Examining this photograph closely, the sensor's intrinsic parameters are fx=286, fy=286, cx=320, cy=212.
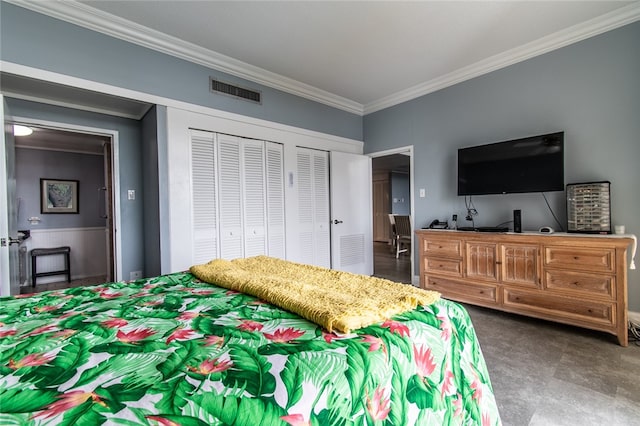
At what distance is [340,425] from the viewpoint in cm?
68

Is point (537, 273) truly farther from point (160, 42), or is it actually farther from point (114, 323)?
point (160, 42)

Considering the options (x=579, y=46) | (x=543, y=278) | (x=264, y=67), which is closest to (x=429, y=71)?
(x=579, y=46)

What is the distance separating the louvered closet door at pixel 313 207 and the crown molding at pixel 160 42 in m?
0.84

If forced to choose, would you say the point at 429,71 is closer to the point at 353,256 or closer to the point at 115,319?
the point at 353,256

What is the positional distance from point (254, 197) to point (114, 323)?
2532mm

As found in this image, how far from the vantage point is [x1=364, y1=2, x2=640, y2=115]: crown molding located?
2510 mm

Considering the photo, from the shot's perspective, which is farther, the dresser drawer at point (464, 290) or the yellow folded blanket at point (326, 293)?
the dresser drawer at point (464, 290)

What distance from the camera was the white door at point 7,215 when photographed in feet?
6.85

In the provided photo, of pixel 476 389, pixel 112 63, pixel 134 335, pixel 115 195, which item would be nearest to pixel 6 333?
pixel 134 335

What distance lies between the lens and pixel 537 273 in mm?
2598

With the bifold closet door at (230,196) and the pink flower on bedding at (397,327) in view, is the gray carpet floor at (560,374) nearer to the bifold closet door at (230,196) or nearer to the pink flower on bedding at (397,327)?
the pink flower on bedding at (397,327)

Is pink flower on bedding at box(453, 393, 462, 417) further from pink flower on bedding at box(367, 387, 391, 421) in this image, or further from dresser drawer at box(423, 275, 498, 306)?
dresser drawer at box(423, 275, 498, 306)

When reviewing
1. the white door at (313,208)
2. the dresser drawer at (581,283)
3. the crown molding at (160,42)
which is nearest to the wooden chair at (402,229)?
the white door at (313,208)

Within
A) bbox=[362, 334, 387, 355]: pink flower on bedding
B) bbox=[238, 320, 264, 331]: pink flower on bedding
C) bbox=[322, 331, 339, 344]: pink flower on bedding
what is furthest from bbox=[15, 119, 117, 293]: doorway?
bbox=[362, 334, 387, 355]: pink flower on bedding
